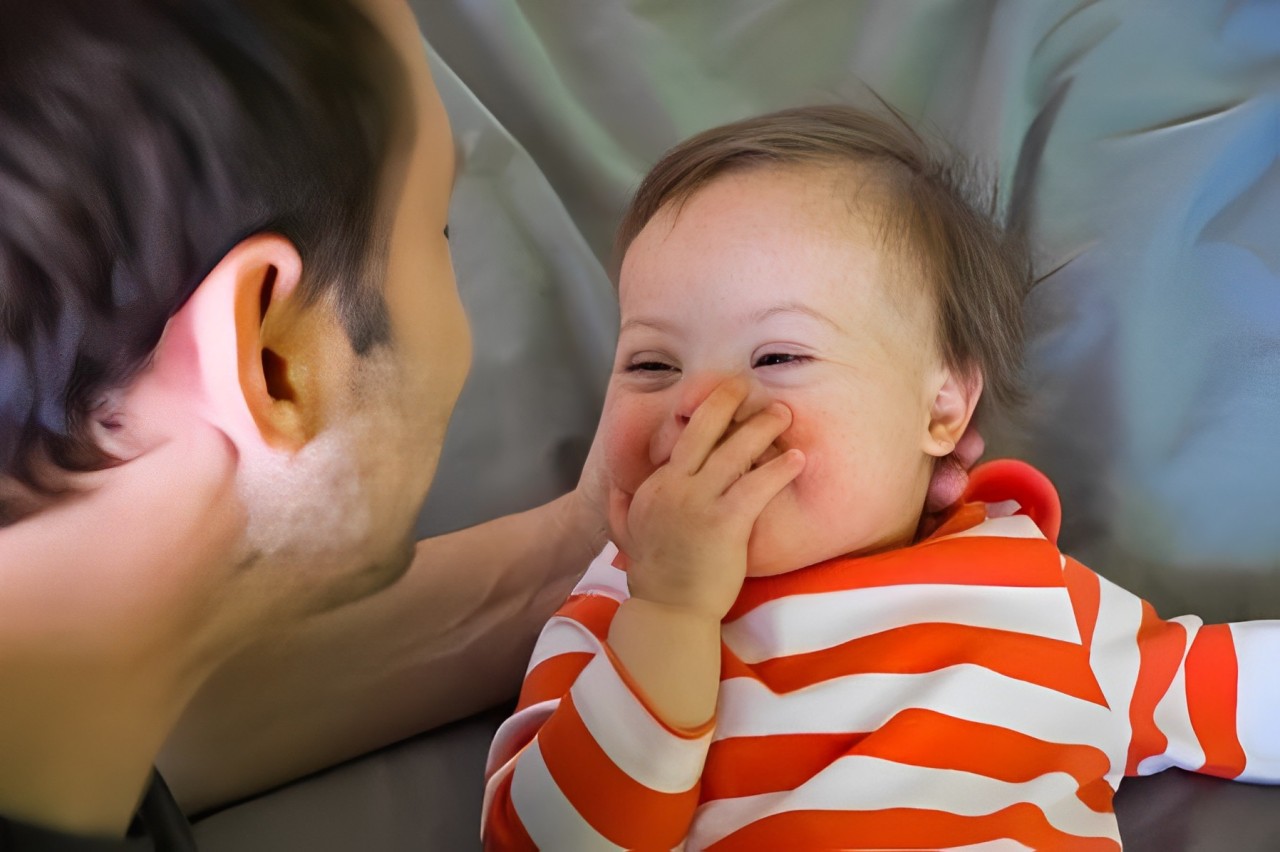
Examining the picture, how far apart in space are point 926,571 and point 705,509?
6.0 inches

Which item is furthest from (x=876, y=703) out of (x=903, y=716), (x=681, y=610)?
(x=681, y=610)

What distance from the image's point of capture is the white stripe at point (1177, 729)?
0.70m

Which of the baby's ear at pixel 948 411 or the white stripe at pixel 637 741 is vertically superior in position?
the baby's ear at pixel 948 411

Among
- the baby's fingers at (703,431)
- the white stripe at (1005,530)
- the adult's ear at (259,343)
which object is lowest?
the white stripe at (1005,530)

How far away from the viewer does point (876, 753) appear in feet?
2.02

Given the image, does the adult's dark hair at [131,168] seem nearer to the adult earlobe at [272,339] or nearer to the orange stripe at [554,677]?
the adult earlobe at [272,339]

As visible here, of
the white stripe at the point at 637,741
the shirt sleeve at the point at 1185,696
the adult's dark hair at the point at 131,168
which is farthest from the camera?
the shirt sleeve at the point at 1185,696

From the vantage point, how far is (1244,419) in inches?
35.4

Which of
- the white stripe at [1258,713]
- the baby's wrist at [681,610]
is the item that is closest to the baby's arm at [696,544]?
the baby's wrist at [681,610]

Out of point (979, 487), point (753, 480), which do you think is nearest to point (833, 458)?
point (753, 480)

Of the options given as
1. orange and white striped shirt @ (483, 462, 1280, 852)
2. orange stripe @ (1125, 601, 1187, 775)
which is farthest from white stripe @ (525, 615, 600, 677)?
orange stripe @ (1125, 601, 1187, 775)

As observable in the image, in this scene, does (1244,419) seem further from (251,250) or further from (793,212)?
(251,250)

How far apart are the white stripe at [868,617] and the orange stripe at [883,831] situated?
0.32ft

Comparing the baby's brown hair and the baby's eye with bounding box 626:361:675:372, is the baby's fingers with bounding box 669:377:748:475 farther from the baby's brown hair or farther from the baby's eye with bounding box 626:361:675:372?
the baby's brown hair
